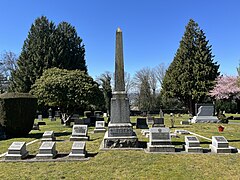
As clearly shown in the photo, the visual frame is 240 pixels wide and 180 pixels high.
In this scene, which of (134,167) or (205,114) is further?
(205,114)

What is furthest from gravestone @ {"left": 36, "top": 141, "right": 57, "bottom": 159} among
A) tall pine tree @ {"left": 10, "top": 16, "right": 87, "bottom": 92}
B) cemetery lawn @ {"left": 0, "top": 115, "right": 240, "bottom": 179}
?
tall pine tree @ {"left": 10, "top": 16, "right": 87, "bottom": 92}

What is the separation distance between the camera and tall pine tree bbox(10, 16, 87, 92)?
4131 centimetres

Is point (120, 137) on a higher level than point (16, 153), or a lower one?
higher

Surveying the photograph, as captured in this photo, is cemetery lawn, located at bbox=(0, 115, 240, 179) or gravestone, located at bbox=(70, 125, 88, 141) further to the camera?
gravestone, located at bbox=(70, 125, 88, 141)

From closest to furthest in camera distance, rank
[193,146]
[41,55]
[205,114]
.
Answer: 1. [193,146]
2. [205,114]
3. [41,55]


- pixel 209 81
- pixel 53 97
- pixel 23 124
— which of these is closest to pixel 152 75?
pixel 209 81

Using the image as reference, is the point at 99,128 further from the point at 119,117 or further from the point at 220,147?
the point at 220,147

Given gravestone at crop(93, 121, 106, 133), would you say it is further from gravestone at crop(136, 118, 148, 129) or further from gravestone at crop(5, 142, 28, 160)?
gravestone at crop(5, 142, 28, 160)

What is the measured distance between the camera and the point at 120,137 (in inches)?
433

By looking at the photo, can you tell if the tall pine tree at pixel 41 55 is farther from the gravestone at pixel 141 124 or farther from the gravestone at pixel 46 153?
the gravestone at pixel 46 153

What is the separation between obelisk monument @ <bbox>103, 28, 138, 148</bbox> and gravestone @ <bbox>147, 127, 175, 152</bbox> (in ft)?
3.00

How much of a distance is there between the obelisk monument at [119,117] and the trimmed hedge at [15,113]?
7.42m

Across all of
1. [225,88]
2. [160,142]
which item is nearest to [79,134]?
[160,142]

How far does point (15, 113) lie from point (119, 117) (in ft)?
26.9
